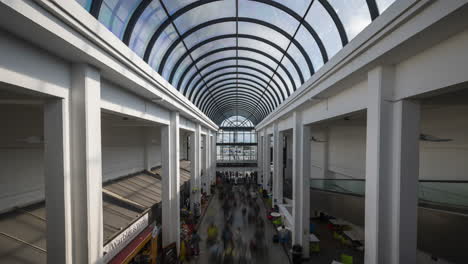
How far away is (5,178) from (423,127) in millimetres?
13414

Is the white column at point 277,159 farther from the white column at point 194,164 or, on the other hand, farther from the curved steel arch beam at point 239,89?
the white column at point 194,164

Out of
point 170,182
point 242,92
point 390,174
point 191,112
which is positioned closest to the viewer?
point 390,174

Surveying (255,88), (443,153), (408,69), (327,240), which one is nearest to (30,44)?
(408,69)

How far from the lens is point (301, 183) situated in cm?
851

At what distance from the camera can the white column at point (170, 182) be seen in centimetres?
810

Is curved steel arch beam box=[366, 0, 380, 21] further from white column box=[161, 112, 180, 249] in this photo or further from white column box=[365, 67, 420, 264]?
white column box=[161, 112, 180, 249]

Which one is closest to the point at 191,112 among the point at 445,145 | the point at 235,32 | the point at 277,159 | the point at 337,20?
the point at 235,32

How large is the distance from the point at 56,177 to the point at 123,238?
382cm

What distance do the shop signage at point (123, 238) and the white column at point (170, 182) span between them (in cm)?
91

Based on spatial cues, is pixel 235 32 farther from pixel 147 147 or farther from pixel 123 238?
pixel 123 238

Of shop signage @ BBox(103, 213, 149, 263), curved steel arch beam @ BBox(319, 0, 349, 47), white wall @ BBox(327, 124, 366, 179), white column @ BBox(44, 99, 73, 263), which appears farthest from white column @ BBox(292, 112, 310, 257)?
white column @ BBox(44, 99, 73, 263)

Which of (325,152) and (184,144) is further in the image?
(184,144)

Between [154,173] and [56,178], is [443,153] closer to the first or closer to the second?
[56,178]

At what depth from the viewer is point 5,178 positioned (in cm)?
472
